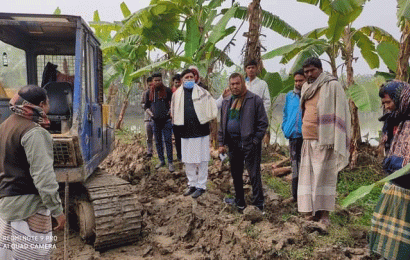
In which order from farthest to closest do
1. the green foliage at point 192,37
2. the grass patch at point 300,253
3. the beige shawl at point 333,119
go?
the green foliage at point 192,37
the beige shawl at point 333,119
the grass patch at point 300,253

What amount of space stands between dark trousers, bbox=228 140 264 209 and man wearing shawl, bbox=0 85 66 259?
2379mm

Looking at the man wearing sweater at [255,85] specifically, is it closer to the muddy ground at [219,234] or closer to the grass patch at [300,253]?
the muddy ground at [219,234]

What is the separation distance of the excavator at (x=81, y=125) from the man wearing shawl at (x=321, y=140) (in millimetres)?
2008

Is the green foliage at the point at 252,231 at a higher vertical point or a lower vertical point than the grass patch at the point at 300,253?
lower

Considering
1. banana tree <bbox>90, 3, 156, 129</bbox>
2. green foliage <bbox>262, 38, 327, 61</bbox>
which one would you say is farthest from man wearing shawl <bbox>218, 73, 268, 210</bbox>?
banana tree <bbox>90, 3, 156, 129</bbox>

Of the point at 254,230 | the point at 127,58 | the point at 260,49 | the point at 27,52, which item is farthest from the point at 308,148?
the point at 127,58

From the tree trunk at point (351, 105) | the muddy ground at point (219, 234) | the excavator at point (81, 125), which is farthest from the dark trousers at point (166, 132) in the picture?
the tree trunk at point (351, 105)

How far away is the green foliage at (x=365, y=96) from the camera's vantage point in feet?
15.9

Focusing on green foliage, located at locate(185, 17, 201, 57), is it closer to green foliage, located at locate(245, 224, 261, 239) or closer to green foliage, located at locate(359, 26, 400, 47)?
green foliage, located at locate(359, 26, 400, 47)

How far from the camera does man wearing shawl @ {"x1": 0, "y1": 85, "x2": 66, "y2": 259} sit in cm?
223

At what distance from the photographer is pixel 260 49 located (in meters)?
6.57

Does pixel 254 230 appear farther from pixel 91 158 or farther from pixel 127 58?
pixel 127 58

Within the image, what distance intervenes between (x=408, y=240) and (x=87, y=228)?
309 cm

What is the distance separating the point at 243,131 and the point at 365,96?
7.06 feet
